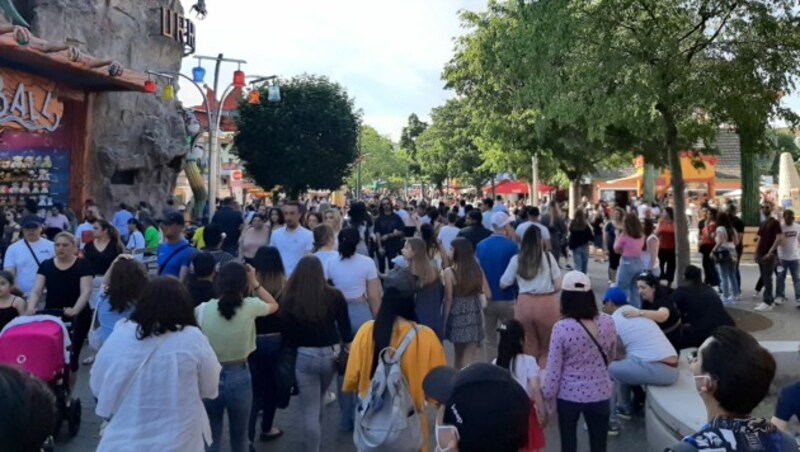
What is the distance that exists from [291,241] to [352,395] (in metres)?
2.75

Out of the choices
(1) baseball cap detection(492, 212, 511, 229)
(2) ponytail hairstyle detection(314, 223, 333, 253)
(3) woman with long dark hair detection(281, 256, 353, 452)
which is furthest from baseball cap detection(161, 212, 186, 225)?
(1) baseball cap detection(492, 212, 511, 229)

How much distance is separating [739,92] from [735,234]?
4038 mm

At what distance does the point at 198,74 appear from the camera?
20.9 m

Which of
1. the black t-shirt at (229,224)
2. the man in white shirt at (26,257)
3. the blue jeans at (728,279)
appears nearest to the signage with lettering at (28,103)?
the black t-shirt at (229,224)

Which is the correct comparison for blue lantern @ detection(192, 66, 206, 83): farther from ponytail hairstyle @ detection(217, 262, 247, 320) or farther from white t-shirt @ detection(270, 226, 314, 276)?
ponytail hairstyle @ detection(217, 262, 247, 320)

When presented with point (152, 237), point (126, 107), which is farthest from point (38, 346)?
point (126, 107)

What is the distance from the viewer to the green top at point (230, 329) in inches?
169

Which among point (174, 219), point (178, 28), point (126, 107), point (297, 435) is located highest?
point (178, 28)

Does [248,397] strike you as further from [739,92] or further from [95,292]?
[739,92]

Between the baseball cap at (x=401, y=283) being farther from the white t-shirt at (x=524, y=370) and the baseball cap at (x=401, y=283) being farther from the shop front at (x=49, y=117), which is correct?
the shop front at (x=49, y=117)

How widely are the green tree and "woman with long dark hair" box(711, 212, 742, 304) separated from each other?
24057 millimetres

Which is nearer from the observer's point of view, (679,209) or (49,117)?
(679,209)

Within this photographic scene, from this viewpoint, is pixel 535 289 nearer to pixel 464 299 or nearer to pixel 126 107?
pixel 464 299

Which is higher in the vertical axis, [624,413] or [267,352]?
[267,352]
